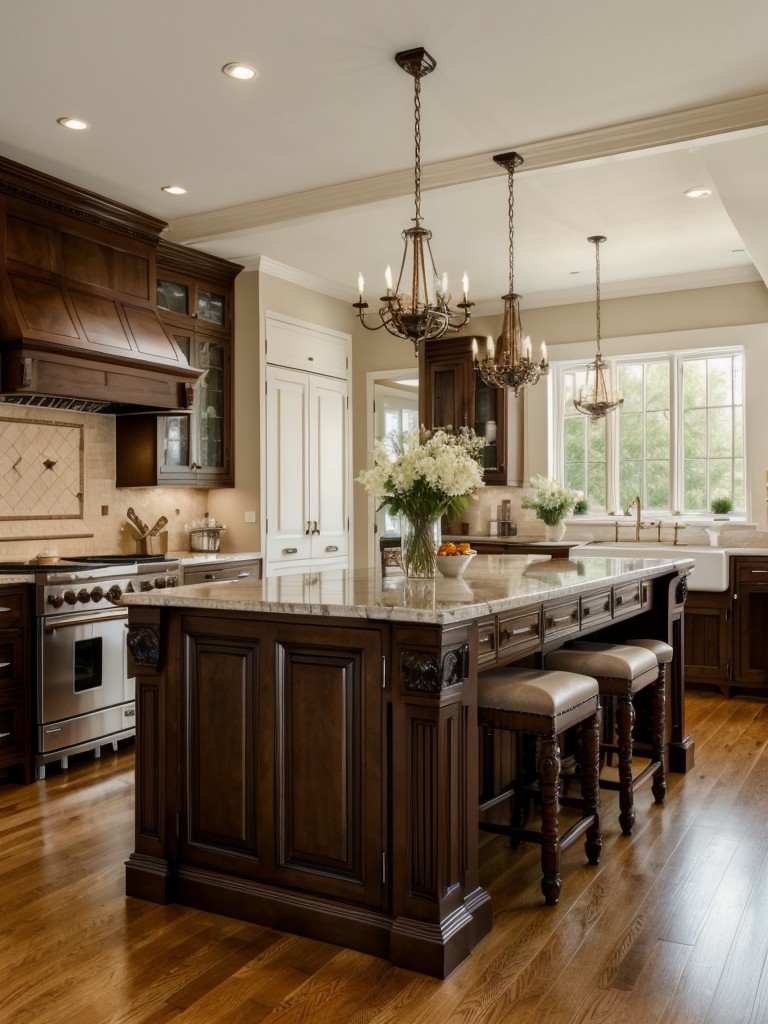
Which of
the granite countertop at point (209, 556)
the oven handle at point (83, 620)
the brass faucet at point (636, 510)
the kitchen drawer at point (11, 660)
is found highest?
the brass faucet at point (636, 510)

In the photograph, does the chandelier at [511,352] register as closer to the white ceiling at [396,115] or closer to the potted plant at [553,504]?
the white ceiling at [396,115]

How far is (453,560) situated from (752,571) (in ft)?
10.9

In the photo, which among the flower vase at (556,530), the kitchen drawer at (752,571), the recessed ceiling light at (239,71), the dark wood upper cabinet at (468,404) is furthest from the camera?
the dark wood upper cabinet at (468,404)

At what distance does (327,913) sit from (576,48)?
318cm

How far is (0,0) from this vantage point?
299cm

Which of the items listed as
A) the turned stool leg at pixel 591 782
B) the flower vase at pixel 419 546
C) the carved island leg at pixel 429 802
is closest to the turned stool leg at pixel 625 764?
the turned stool leg at pixel 591 782

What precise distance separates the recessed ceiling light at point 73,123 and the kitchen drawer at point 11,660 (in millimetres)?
2390

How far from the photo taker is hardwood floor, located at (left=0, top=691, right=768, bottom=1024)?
2.16m

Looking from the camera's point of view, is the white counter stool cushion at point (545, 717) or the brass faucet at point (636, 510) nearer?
the white counter stool cushion at point (545, 717)

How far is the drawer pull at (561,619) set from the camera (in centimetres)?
306

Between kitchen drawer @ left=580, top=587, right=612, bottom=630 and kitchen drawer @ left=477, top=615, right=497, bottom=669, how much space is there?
77 cm

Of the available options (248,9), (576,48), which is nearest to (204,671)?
(248,9)

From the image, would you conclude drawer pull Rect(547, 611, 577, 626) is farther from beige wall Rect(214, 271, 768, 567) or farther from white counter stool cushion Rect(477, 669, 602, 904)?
beige wall Rect(214, 271, 768, 567)

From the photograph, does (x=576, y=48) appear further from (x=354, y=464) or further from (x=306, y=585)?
(x=354, y=464)
